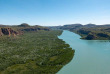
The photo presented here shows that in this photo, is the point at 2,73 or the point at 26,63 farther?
the point at 26,63

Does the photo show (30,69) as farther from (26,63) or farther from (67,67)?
(67,67)

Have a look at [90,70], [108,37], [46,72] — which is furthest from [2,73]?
[108,37]

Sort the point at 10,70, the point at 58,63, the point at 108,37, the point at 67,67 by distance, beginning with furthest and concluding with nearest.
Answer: the point at 108,37
the point at 58,63
the point at 67,67
the point at 10,70

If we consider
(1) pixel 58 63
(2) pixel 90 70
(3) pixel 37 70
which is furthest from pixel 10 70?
(2) pixel 90 70

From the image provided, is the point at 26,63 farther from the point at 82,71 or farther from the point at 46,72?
the point at 82,71

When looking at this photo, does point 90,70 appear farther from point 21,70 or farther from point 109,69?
point 21,70

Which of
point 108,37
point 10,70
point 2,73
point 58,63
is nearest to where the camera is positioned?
point 2,73

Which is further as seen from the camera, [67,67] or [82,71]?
[67,67]

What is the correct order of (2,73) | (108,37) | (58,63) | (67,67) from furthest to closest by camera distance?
(108,37) → (58,63) → (67,67) → (2,73)

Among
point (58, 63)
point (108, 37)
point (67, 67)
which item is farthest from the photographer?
point (108, 37)
